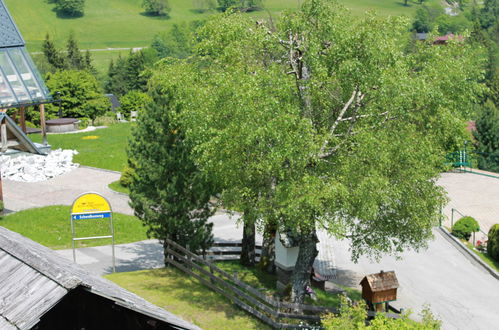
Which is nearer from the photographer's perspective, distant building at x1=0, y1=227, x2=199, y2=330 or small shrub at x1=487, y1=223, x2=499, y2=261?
distant building at x1=0, y1=227, x2=199, y2=330

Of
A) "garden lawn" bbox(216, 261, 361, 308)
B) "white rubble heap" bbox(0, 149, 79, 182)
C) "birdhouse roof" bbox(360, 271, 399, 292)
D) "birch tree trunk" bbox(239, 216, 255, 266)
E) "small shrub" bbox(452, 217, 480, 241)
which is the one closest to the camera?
"birdhouse roof" bbox(360, 271, 399, 292)

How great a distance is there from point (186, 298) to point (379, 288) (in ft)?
20.3

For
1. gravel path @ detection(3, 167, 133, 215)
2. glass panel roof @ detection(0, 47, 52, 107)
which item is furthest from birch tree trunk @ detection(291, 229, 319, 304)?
glass panel roof @ detection(0, 47, 52, 107)

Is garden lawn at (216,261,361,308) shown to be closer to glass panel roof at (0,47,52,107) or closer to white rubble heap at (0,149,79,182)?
glass panel roof at (0,47,52,107)

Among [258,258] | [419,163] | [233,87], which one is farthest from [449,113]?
[258,258]

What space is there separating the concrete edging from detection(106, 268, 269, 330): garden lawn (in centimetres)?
1210

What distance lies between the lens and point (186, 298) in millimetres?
20703

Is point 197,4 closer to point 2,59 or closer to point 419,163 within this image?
point 2,59

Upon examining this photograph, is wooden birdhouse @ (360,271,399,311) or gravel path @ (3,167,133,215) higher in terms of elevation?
wooden birdhouse @ (360,271,399,311)

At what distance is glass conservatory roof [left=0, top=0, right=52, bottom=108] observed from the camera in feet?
104

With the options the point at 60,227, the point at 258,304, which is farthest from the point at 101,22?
the point at 258,304

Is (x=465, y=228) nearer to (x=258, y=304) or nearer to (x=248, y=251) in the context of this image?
(x=248, y=251)

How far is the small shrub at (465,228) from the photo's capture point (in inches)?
1201

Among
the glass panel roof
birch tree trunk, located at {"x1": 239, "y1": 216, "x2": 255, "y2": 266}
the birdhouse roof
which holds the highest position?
the glass panel roof
